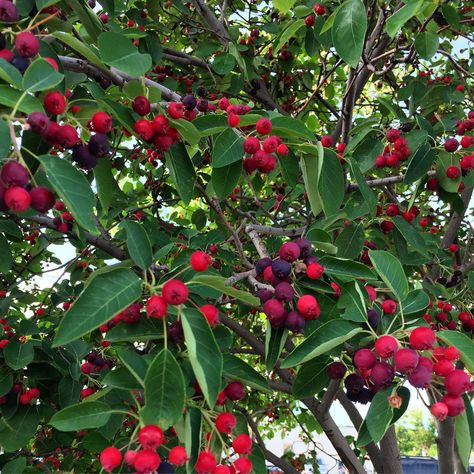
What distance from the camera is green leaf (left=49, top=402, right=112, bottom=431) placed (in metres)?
1.34

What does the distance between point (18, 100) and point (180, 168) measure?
615 mm

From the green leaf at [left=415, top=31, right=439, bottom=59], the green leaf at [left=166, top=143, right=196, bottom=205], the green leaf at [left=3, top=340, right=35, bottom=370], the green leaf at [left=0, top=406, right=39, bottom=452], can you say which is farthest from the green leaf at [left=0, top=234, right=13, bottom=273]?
the green leaf at [left=415, top=31, right=439, bottom=59]

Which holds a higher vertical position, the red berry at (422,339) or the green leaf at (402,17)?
the green leaf at (402,17)

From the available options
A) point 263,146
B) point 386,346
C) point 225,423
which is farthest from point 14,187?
point 386,346

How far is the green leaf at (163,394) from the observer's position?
3.97 ft

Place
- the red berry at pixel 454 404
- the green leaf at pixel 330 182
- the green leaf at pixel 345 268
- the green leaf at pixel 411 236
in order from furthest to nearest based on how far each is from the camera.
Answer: the green leaf at pixel 411 236, the green leaf at pixel 330 182, the green leaf at pixel 345 268, the red berry at pixel 454 404

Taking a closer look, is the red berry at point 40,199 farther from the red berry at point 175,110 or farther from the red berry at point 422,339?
the red berry at point 422,339

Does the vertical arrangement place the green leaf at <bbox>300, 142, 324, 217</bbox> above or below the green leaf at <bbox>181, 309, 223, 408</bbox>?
above

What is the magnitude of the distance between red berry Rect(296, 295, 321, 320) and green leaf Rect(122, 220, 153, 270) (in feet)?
1.47

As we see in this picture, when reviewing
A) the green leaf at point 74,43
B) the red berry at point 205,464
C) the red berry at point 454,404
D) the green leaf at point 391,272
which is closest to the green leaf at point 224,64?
the green leaf at point 74,43

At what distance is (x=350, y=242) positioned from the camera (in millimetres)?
2520

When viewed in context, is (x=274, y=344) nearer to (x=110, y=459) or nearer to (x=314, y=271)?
(x=314, y=271)

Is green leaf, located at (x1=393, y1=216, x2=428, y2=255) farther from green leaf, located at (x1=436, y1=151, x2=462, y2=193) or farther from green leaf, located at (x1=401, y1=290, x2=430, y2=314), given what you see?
green leaf, located at (x1=401, y1=290, x2=430, y2=314)

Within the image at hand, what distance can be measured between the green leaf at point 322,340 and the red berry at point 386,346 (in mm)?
66
